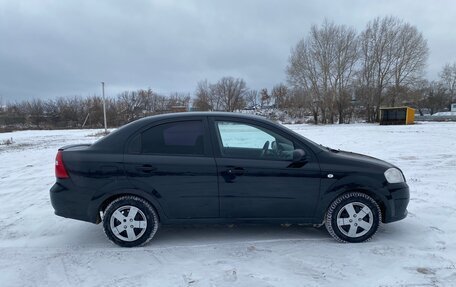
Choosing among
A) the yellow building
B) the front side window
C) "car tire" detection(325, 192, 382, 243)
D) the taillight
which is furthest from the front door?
the yellow building

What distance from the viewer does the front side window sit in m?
3.92

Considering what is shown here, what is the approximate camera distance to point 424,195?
19.2 feet

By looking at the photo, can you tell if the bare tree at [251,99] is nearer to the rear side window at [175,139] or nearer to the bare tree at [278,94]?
the bare tree at [278,94]

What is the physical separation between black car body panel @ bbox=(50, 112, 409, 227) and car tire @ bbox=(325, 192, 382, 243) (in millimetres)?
99

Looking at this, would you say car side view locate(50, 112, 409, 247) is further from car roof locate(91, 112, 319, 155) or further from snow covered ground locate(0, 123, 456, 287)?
snow covered ground locate(0, 123, 456, 287)

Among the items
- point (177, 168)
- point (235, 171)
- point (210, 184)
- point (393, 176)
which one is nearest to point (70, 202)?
point (177, 168)

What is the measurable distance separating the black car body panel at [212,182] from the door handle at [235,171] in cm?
1

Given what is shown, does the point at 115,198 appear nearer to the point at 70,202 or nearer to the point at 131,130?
the point at 70,202

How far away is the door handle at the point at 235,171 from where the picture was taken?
12.5ft

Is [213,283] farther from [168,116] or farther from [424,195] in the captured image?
[424,195]

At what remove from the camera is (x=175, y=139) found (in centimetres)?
395

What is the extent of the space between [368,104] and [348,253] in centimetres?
5713

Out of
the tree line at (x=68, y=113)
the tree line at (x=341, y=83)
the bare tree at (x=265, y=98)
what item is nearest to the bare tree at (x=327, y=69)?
the tree line at (x=341, y=83)

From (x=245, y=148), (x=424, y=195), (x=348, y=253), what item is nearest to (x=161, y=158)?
(x=245, y=148)
